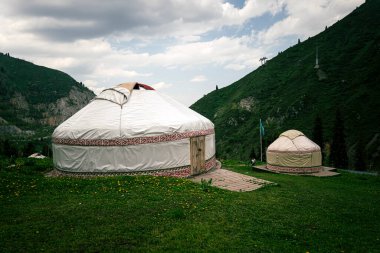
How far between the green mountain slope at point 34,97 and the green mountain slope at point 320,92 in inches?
3320

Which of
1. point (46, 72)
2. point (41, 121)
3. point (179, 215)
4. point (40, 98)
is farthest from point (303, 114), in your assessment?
point (46, 72)

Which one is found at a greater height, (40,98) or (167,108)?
(40,98)

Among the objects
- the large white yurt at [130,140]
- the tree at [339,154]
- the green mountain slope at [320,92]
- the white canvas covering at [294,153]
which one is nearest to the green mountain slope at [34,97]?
the green mountain slope at [320,92]

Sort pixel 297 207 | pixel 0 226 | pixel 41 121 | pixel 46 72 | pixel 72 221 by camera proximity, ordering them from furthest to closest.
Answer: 1. pixel 46 72
2. pixel 41 121
3. pixel 297 207
4. pixel 72 221
5. pixel 0 226

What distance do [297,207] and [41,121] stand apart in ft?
496

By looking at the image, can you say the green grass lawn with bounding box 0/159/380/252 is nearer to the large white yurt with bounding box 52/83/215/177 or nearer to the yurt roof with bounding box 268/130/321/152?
the large white yurt with bounding box 52/83/215/177

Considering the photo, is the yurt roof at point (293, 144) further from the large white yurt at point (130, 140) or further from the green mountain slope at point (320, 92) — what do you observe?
the green mountain slope at point (320, 92)

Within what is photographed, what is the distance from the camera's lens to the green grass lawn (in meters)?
5.07

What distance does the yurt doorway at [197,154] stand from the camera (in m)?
12.5

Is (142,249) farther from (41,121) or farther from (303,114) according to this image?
(41,121)

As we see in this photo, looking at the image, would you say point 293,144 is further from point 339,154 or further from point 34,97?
point 34,97

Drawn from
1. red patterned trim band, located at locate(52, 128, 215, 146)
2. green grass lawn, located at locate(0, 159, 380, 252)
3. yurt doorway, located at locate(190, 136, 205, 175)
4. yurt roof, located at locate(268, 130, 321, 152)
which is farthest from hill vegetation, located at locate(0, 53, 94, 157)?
green grass lawn, located at locate(0, 159, 380, 252)

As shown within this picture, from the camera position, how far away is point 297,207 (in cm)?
789

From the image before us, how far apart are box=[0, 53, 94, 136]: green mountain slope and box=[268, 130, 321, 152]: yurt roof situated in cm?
12363
